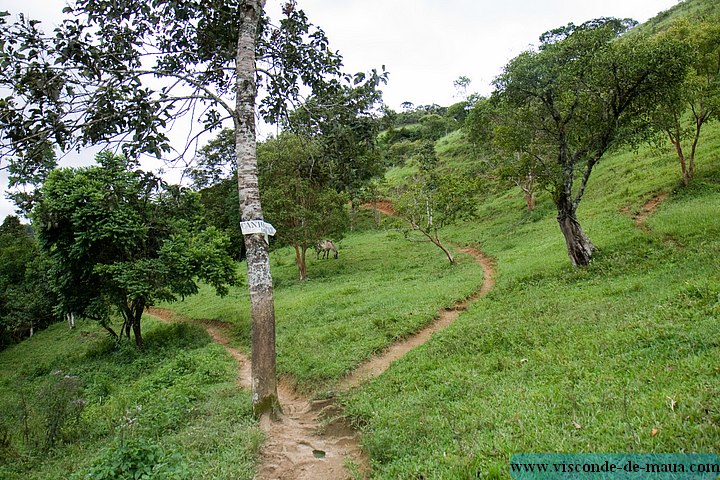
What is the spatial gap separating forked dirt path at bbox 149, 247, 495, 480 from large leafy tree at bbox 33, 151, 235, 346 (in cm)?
705

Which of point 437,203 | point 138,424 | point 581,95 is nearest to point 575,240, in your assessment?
point 581,95

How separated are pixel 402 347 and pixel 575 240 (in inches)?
284

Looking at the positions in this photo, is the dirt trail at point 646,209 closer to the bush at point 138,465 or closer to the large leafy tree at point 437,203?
the large leafy tree at point 437,203

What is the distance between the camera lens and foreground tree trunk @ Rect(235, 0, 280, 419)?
6527 mm

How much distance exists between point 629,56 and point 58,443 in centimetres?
1637

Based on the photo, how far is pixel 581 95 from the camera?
41.8 ft

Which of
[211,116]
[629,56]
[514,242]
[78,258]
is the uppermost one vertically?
[629,56]

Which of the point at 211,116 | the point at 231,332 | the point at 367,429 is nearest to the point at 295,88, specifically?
the point at 211,116

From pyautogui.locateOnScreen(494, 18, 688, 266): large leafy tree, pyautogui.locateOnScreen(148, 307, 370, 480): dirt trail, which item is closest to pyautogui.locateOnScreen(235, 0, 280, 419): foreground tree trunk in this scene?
pyautogui.locateOnScreen(148, 307, 370, 480): dirt trail

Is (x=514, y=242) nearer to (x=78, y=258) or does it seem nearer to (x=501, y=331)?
(x=501, y=331)

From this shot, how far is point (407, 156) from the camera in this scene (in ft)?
196

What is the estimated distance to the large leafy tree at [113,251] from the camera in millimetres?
14117

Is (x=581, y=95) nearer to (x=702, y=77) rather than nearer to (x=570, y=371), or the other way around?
(x=702, y=77)

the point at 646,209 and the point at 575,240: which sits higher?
the point at 646,209
